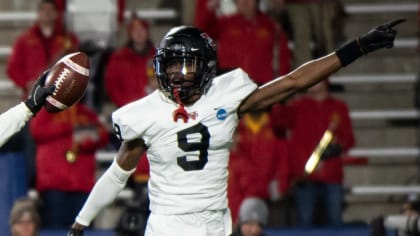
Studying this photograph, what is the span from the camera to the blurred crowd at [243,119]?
9.03 m

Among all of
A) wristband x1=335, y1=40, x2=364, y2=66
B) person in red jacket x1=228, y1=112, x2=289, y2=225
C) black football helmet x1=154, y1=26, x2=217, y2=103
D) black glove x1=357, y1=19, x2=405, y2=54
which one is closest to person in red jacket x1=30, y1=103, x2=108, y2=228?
person in red jacket x1=228, y1=112, x2=289, y2=225

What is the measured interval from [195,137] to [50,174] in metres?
3.19

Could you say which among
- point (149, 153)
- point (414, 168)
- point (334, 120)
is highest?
point (149, 153)

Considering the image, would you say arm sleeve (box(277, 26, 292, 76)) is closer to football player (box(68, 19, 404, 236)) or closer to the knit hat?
the knit hat

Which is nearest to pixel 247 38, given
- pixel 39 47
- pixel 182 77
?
pixel 39 47

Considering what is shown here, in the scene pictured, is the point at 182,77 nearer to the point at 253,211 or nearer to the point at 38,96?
the point at 38,96

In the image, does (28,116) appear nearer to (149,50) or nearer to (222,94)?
(222,94)

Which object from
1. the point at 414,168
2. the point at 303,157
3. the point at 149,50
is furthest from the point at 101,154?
the point at 414,168

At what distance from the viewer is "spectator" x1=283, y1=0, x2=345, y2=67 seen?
10.2m

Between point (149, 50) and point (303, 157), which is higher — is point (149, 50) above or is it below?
above

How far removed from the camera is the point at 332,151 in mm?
9242

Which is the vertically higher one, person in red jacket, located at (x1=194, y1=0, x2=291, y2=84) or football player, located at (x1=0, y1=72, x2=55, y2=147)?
football player, located at (x1=0, y1=72, x2=55, y2=147)

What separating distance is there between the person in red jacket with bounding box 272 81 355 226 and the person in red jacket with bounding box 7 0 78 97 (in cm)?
168

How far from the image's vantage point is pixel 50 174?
902 centimetres
